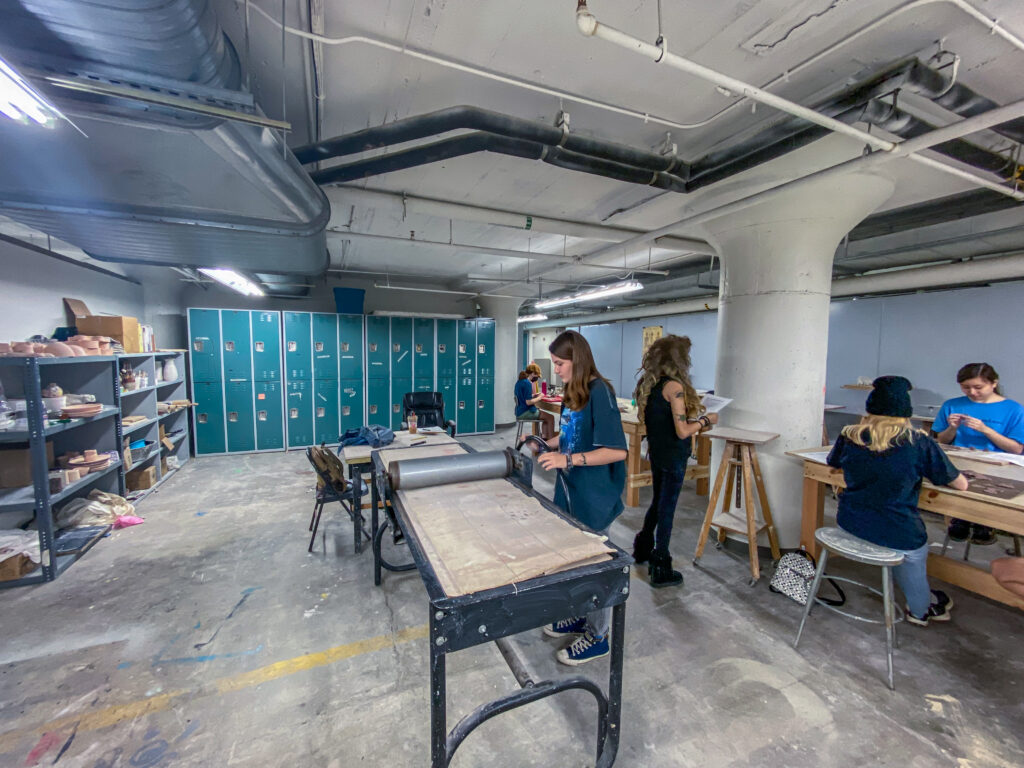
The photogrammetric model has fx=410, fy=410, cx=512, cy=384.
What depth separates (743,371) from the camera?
327 centimetres

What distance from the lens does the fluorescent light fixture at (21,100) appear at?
1117mm

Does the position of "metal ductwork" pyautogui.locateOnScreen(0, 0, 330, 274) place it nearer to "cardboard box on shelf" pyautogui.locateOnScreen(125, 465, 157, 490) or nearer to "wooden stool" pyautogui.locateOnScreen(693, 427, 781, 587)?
"cardboard box on shelf" pyautogui.locateOnScreen(125, 465, 157, 490)

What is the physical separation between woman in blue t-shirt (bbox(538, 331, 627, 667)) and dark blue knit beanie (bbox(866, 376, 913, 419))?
136 cm

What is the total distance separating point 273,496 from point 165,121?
3972mm

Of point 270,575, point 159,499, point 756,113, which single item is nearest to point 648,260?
point 756,113

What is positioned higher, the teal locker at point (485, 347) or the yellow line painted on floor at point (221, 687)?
the teal locker at point (485, 347)

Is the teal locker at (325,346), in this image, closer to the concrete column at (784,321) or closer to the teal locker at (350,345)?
the teal locker at (350,345)

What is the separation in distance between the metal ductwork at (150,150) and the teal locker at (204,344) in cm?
260

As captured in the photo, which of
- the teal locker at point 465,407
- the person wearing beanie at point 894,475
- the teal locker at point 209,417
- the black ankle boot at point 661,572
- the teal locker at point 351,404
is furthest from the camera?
the teal locker at point 465,407

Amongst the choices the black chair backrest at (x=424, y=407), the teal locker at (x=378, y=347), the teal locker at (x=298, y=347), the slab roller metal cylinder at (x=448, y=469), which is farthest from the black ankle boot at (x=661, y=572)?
the teal locker at (x=298, y=347)

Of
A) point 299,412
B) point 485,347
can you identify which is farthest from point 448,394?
point 299,412

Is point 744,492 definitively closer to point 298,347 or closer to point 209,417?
point 298,347

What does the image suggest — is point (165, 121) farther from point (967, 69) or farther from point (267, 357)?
point (267, 357)

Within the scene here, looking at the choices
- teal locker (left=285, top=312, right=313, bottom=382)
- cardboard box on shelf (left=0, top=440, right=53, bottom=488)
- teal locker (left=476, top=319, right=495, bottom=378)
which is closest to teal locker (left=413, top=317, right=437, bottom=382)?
teal locker (left=476, top=319, right=495, bottom=378)
